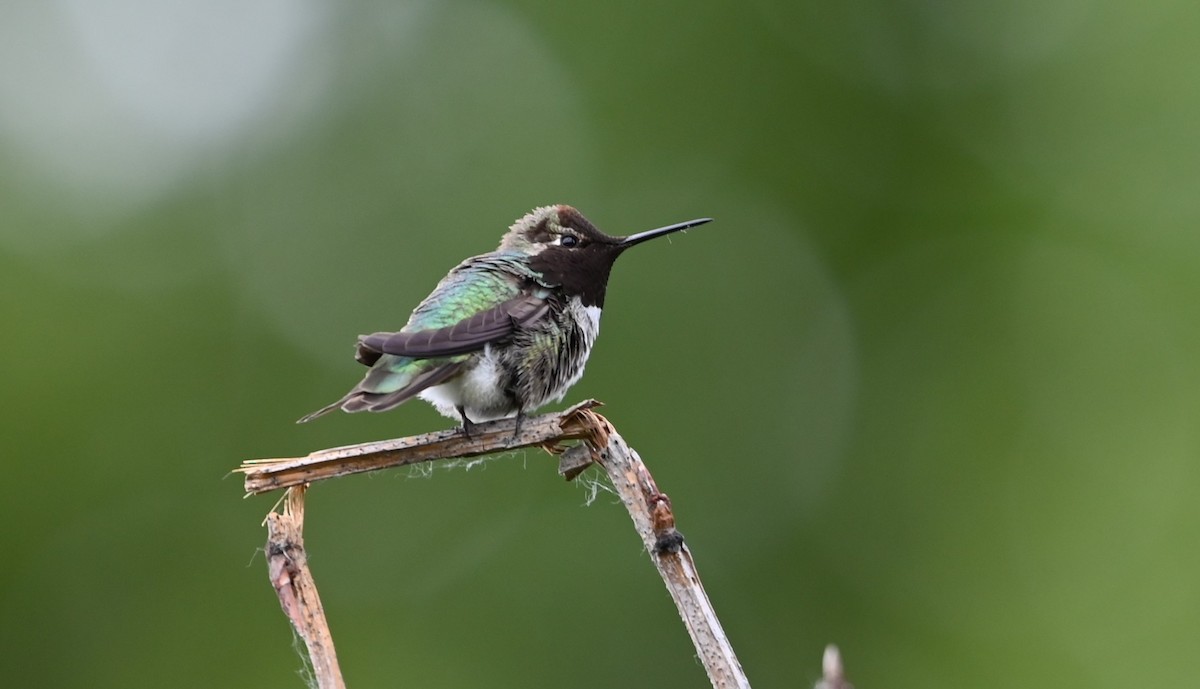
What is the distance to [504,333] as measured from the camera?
16.4 feet

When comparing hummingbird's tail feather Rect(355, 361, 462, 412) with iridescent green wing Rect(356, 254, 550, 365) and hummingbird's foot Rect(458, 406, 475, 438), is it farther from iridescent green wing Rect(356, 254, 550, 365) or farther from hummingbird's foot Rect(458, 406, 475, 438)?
hummingbird's foot Rect(458, 406, 475, 438)

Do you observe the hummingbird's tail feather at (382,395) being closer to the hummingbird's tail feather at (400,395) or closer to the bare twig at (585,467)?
the hummingbird's tail feather at (400,395)

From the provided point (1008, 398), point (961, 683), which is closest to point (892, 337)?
point (1008, 398)

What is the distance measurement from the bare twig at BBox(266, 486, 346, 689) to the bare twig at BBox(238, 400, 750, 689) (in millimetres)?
15

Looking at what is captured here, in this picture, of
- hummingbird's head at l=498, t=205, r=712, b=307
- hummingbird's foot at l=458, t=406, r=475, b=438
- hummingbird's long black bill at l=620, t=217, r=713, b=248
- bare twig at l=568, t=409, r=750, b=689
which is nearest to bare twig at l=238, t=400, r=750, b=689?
bare twig at l=568, t=409, r=750, b=689

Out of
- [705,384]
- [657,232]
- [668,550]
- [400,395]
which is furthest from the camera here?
[705,384]

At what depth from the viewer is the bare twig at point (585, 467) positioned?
8.71ft

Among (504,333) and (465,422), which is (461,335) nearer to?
(504,333)

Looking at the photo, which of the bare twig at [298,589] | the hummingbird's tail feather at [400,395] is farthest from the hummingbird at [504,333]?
the bare twig at [298,589]

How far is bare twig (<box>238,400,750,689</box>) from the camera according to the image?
2656 millimetres

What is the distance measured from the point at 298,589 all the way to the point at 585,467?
104 cm

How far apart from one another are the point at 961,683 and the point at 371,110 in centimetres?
894

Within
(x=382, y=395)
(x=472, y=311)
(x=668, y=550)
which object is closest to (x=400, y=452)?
(x=382, y=395)

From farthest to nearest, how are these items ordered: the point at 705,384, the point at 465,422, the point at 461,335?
the point at 705,384, the point at 465,422, the point at 461,335
